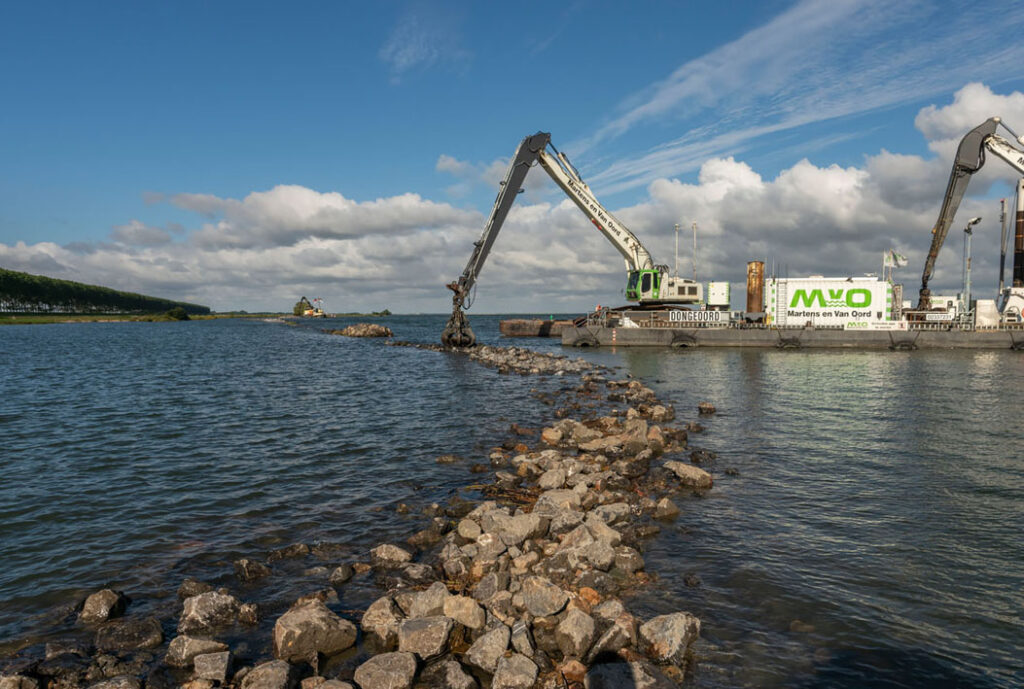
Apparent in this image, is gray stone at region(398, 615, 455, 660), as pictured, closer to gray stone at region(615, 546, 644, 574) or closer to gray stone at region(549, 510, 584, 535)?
gray stone at region(615, 546, 644, 574)

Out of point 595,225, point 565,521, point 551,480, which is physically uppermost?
point 595,225

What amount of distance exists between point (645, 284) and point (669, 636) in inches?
2131

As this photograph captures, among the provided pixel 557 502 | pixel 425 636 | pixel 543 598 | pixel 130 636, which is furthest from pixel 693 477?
pixel 130 636

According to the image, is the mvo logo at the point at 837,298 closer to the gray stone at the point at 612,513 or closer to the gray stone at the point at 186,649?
the gray stone at the point at 612,513

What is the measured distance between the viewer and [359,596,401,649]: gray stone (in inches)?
277

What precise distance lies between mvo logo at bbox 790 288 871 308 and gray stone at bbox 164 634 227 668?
5982 cm

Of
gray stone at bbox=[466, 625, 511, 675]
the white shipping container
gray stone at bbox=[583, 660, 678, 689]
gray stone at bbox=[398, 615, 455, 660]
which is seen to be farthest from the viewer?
the white shipping container

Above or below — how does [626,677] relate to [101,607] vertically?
above

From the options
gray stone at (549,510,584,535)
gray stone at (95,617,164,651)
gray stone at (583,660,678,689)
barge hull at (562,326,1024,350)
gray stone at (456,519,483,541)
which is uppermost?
barge hull at (562,326,1024,350)

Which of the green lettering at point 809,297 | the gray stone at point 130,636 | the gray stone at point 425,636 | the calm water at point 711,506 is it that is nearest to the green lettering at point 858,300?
the green lettering at point 809,297

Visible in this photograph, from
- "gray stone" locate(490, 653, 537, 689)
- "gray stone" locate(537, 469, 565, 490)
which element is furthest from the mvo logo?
"gray stone" locate(490, 653, 537, 689)

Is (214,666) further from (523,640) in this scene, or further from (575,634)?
(575,634)

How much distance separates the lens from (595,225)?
59.1 m

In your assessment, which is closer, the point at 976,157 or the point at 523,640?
the point at 523,640
